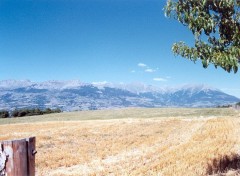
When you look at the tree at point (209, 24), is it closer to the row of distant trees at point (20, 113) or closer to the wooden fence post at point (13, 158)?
the wooden fence post at point (13, 158)

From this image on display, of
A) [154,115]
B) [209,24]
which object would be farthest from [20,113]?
[209,24]

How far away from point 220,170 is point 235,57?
509cm

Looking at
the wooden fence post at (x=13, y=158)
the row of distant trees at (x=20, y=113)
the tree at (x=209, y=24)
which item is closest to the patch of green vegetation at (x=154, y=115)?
the row of distant trees at (x=20, y=113)

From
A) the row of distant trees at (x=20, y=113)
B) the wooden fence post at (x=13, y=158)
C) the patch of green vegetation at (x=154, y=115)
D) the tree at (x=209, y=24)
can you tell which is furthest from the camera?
the row of distant trees at (x=20, y=113)

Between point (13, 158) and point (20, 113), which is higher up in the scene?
point (20, 113)

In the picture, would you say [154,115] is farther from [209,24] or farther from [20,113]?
[209,24]

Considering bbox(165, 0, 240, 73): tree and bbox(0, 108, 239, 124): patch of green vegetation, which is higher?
bbox(165, 0, 240, 73): tree

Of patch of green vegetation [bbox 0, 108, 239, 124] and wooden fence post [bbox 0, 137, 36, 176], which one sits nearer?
wooden fence post [bbox 0, 137, 36, 176]

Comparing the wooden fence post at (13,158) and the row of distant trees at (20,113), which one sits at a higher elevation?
the row of distant trees at (20,113)

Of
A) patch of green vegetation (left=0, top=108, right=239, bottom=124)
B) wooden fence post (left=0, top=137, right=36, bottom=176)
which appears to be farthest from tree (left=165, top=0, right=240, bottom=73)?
patch of green vegetation (left=0, top=108, right=239, bottom=124)

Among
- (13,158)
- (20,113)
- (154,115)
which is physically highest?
(20,113)

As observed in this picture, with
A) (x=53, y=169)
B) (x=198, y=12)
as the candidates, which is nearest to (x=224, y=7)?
(x=198, y=12)

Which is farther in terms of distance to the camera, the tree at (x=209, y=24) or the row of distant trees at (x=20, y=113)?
the row of distant trees at (x=20, y=113)

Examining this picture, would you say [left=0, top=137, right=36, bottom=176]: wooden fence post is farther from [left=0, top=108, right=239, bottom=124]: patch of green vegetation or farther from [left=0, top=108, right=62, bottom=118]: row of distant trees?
[left=0, top=108, right=62, bottom=118]: row of distant trees
